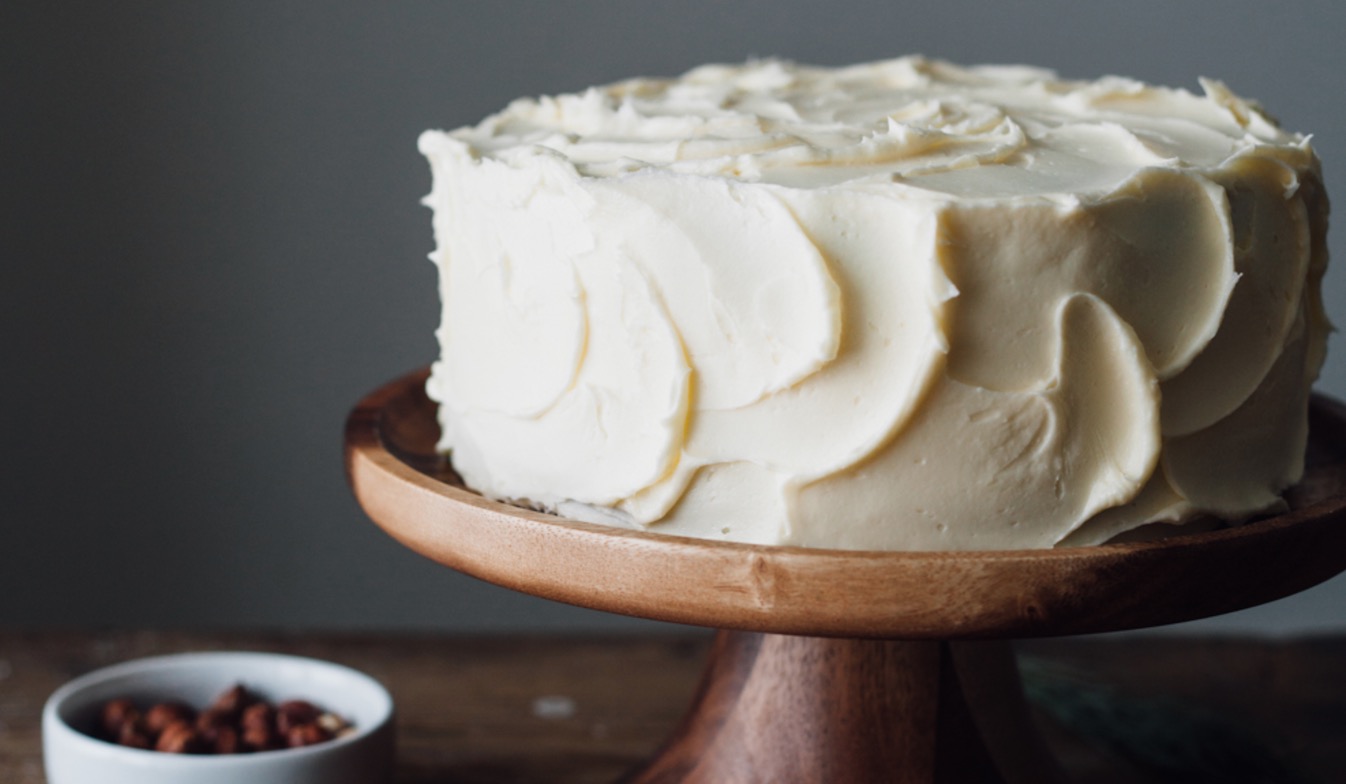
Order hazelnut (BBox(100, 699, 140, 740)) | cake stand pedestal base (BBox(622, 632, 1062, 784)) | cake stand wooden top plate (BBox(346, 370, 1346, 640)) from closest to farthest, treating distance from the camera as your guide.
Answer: cake stand wooden top plate (BBox(346, 370, 1346, 640)) → cake stand pedestal base (BBox(622, 632, 1062, 784)) → hazelnut (BBox(100, 699, 140, 740))

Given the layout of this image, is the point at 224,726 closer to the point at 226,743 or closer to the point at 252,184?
the point at 226,743

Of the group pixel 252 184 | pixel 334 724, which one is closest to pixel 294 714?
pixel 334 724

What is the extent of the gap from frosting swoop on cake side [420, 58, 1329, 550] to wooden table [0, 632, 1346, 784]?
0.44 m

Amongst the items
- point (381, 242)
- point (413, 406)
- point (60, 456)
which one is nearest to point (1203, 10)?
point (381, 242)

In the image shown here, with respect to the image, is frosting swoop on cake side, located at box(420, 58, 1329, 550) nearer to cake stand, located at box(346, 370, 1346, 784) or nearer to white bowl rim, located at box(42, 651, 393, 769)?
cake stand, located at box(346, 370, 1346, 784)

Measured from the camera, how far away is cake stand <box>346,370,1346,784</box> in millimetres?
767

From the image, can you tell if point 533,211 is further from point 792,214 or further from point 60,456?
point 60,456

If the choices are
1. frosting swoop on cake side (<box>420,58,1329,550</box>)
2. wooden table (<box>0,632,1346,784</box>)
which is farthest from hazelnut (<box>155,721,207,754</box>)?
frosting swoop on cake side (<box>420,58,1329,550</box>)

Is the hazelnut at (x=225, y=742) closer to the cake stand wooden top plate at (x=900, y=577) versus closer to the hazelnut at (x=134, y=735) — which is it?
the hazelnut at (x=134, y=735)

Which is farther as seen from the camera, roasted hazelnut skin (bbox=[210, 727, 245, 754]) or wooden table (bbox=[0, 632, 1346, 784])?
wooden table (bbox=[0, 632, 1346, 784])

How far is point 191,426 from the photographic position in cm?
194

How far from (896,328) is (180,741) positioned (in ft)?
2.05

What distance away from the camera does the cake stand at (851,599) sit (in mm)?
767

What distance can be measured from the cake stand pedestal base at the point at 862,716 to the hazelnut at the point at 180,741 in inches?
14.0
